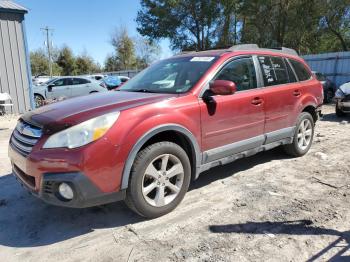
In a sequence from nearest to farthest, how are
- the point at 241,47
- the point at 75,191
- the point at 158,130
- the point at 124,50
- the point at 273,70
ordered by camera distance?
the point at 75,191
the point at 158,130
the point at 241,47
the point at 273,70
the point at 124,50

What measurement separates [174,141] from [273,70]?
84.7 inches

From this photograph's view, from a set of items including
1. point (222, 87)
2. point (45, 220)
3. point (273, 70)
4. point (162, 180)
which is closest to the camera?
point (162, 180)

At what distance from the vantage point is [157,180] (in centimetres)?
345

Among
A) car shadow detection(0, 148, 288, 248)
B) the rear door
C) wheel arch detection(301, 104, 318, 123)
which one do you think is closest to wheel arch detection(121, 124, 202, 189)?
car shadow detection(0, 148, 288, 248)

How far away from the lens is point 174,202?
362 cm

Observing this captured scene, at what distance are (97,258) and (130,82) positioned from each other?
2.59 metres

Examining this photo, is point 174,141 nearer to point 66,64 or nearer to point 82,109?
point 82,109

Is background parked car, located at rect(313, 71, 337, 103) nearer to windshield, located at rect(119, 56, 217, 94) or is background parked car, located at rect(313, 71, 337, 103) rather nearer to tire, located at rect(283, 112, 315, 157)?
tire, located at rect(283, 112, 315, 157)

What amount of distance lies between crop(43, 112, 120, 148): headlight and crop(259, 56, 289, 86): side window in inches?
104

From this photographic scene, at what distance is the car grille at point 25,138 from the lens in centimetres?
315

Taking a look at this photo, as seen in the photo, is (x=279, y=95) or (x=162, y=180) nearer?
(x=162, y=180)

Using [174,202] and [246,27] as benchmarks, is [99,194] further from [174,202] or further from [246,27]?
[246,27]

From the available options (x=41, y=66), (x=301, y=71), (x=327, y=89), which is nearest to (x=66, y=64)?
(x=41, y=66)

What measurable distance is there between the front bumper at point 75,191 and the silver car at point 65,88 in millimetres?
13256
